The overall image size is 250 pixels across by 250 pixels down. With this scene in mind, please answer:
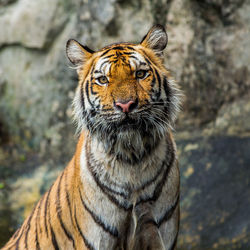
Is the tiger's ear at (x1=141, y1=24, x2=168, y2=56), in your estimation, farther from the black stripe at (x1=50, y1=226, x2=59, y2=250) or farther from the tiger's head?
the black stripe at (x1=50, y1=226, x2=59, y2=250)

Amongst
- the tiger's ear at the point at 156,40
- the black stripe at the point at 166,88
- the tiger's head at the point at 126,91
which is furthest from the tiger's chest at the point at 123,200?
the tiger's ear at the point at 156,40

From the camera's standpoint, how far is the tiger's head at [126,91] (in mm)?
2436

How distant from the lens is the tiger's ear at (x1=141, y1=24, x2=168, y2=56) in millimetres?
2748

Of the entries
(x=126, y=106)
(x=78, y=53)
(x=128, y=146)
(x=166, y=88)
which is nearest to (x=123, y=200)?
(x=128, y=146)

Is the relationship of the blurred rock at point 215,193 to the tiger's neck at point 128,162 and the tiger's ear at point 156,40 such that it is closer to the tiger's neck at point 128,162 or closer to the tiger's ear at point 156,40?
the tiger's neck at point 128,162

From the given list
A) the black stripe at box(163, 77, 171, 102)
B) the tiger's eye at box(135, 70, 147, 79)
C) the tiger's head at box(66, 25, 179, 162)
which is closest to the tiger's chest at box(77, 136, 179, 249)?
the tiger's head at box(66, 25, 179, 162)

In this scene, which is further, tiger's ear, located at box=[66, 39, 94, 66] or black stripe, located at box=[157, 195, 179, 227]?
tiger's ear, located at box=[66, 39, 94, 66]

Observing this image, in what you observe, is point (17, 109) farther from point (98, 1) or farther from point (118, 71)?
point (118, 71)

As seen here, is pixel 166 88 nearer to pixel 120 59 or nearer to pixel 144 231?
pixel 120 59

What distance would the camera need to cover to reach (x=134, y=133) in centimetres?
255

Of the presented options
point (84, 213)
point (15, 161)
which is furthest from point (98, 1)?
point (84, 213)

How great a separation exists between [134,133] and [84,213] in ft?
1.92

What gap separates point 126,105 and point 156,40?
0.62 metres

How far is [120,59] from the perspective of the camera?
2596mm
